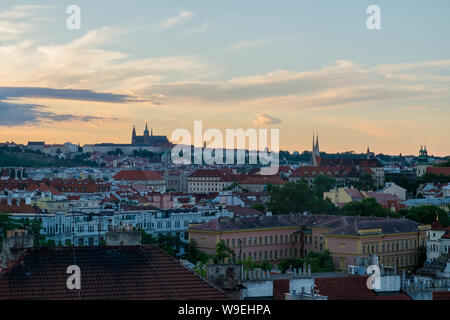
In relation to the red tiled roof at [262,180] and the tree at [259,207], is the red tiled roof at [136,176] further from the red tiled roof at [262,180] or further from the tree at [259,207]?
the tree at [259,207]

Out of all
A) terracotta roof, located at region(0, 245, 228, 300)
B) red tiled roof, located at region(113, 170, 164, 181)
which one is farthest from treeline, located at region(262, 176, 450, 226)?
red tiled roof, located at region(113, 170, 164, 181)

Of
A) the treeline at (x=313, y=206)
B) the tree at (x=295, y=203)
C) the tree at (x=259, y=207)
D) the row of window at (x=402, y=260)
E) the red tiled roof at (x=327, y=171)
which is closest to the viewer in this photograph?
the row of window at (x=402, y=260)

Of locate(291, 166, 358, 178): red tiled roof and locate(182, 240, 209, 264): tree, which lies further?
locate(291, 166, 358, 178): red tiled roof

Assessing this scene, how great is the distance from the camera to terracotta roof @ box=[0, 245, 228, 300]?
15.5m

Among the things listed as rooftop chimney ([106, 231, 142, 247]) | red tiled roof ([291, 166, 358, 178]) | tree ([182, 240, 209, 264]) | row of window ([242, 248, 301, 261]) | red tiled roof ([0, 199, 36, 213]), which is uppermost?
rooftop chimney ([106, 231, 142, 247])

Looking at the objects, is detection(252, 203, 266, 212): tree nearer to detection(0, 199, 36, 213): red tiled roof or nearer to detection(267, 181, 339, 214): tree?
detection(267, 181, 339, 214): tree

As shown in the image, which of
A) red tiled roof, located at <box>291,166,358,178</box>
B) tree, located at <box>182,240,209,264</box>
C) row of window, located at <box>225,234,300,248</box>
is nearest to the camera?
tree, located at <box>182,240,209,264</box>

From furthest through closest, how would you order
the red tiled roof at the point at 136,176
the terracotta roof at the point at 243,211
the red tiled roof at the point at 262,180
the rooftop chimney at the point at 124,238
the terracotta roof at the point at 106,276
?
the red tiled roof at the point at 136,176 < the red tiled roof at the point at 262,180 < the terracotta roof at the point at 243,211 < the rooftop chimney at the point at 124,238 < the terracotta roof at the point at 106,276

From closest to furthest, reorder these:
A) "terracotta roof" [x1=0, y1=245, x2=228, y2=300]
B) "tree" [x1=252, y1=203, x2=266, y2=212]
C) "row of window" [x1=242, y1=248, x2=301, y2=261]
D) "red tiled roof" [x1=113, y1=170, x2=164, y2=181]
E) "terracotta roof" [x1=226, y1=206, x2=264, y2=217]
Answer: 1. "terracotta roof" [x1=0, y1=245, x2=228, y2=300]
2. "row of window" [x1=242, y1=248, x2=301, y2=261]
3. "terracotta roof" [x1=226, y1=206, x2=264, y2=217]
4. "tree" [x1=252, y1=203, x2=266, y2=212]
5. "red tiled roof" [x1=113, y1=170, x2=164, y2=181]

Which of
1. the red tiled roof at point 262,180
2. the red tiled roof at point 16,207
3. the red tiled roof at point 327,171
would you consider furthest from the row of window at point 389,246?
the red tiled roof at point 327,171

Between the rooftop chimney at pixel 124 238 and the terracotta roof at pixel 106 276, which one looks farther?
the rooftop chimney at pixel 124 238

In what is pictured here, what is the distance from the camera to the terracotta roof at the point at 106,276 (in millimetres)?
15539

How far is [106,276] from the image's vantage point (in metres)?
16.2
